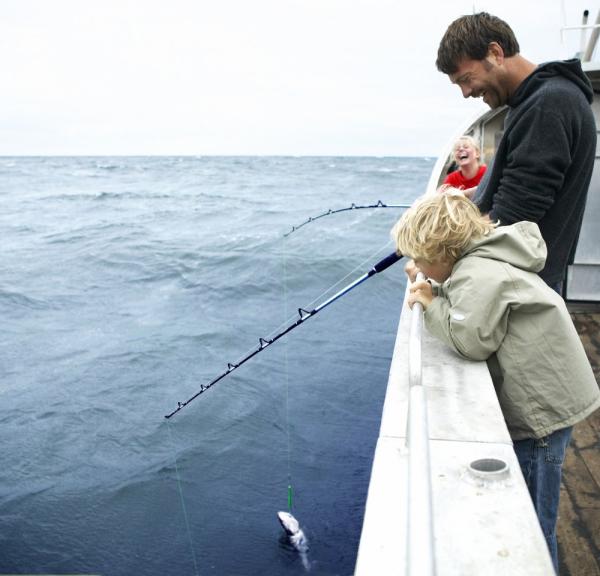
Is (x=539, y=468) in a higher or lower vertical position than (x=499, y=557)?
lower

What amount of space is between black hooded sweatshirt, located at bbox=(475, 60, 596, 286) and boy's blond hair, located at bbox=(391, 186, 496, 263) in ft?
0.96

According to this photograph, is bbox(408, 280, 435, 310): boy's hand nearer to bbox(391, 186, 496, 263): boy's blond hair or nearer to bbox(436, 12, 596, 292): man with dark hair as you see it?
bbox(391, 186, 496, 263): boy's blond hair

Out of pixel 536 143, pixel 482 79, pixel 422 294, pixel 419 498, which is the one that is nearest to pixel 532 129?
pixel 536 143

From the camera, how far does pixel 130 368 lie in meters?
10.1

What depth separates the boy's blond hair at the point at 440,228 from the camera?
188cm

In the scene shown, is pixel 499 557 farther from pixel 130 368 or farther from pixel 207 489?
pixel 130 368

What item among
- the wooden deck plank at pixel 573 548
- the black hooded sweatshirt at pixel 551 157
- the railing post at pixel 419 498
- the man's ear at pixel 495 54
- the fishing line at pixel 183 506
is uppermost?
the man's ear at pixel 495 54

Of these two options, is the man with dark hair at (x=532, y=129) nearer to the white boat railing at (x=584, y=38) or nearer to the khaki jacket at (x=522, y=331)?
the khaki jacket at (x=522, y=331)

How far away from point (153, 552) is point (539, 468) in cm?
450

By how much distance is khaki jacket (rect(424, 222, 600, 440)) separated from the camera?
1.72 m

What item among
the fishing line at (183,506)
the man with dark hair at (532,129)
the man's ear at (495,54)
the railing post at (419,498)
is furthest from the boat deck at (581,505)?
the fishing line at (183,506)

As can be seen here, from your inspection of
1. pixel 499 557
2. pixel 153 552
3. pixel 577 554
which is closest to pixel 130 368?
pixel 153 552

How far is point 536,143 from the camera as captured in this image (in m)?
2.11

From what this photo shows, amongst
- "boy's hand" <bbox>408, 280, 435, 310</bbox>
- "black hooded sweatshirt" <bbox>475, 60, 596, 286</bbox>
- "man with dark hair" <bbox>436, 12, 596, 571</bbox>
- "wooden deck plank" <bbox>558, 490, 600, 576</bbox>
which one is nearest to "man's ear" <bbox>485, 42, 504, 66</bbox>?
"man with dark hair" <bbox>436, 12, 596, 571</bbox>
